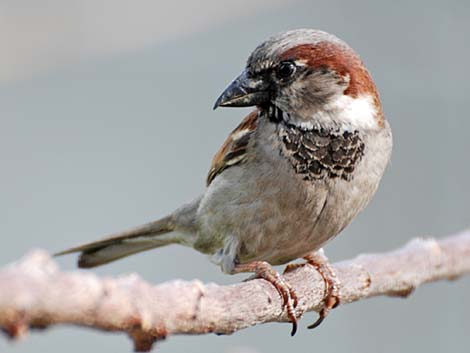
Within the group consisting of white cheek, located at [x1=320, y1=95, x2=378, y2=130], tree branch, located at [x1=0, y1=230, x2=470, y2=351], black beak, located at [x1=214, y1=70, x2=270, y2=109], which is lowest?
tree branch, located at [x1=0, y1=230, x2=470, y2=351]

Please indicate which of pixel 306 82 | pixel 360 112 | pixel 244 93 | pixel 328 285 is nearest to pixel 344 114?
pixel 360 112

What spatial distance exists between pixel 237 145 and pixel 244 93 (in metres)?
0.26

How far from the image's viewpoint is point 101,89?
5230 millimetres

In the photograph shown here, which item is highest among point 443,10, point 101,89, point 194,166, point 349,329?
point 443,10


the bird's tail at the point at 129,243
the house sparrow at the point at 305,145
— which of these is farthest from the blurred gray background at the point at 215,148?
the house sparrow at the point at 305,145

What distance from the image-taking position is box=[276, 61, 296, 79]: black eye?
9.46 feet

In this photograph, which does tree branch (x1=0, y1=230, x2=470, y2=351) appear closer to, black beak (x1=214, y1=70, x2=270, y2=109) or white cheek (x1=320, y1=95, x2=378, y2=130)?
white cheek (x1=320, y1=95, x2=378, y2=130)

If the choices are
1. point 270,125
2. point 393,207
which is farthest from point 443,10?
point 270,125

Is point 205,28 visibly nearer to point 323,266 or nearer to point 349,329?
point 323,266

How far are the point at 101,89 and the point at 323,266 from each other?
2723mm

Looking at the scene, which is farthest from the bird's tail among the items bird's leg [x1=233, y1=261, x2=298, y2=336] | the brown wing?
bird's leg [x1=233, y1=261, x2=298, y2=336]

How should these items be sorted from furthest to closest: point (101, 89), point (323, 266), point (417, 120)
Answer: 1. point (417, 120)
2. point (101, 89)
3. point (323, 266)

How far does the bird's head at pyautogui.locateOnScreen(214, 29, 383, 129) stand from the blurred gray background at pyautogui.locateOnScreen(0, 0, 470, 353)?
1564mm

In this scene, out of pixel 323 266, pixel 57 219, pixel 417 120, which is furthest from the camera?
pixel 417 120
